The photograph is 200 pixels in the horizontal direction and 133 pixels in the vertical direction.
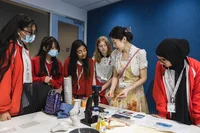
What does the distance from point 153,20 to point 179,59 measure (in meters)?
1.73

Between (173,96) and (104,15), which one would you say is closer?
(173,96)

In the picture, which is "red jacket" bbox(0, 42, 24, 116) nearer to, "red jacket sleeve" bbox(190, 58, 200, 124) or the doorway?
"red jacket sleeve" bbox(190, 58, 200, 124)

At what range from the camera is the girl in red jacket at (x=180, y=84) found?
1.16 m

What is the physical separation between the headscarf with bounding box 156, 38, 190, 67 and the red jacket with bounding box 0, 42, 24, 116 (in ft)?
3.74

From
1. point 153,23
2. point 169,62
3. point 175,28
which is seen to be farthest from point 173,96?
point 153,23

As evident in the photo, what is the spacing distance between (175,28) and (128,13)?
0.96m

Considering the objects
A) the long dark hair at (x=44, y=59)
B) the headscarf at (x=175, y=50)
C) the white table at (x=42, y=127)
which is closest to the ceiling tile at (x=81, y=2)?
the long dark hair at (x=44, y=59)

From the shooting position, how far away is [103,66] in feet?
6.43

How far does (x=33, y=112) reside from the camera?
1343 mm

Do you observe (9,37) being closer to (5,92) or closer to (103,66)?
(5,92)

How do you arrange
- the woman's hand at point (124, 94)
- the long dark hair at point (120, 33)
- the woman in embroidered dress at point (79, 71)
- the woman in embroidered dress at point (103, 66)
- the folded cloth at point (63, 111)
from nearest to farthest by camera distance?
the folded cloth at point (63, 111) → the woman's hand at point (124, 94) → the long dark hair at point (120, 33) → the woman in embroidered dress at point (79, 71) → the woman in embroidered dress at point (103, 66)

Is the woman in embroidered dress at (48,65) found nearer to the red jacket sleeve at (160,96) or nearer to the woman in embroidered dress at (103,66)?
the woman in embroidered dress at (103,66)

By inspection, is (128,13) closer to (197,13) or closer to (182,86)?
(197,13)

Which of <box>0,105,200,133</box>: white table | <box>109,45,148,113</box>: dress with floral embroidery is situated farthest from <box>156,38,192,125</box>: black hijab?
<box>109,45,148,113</box>: dress with floral embroidery
